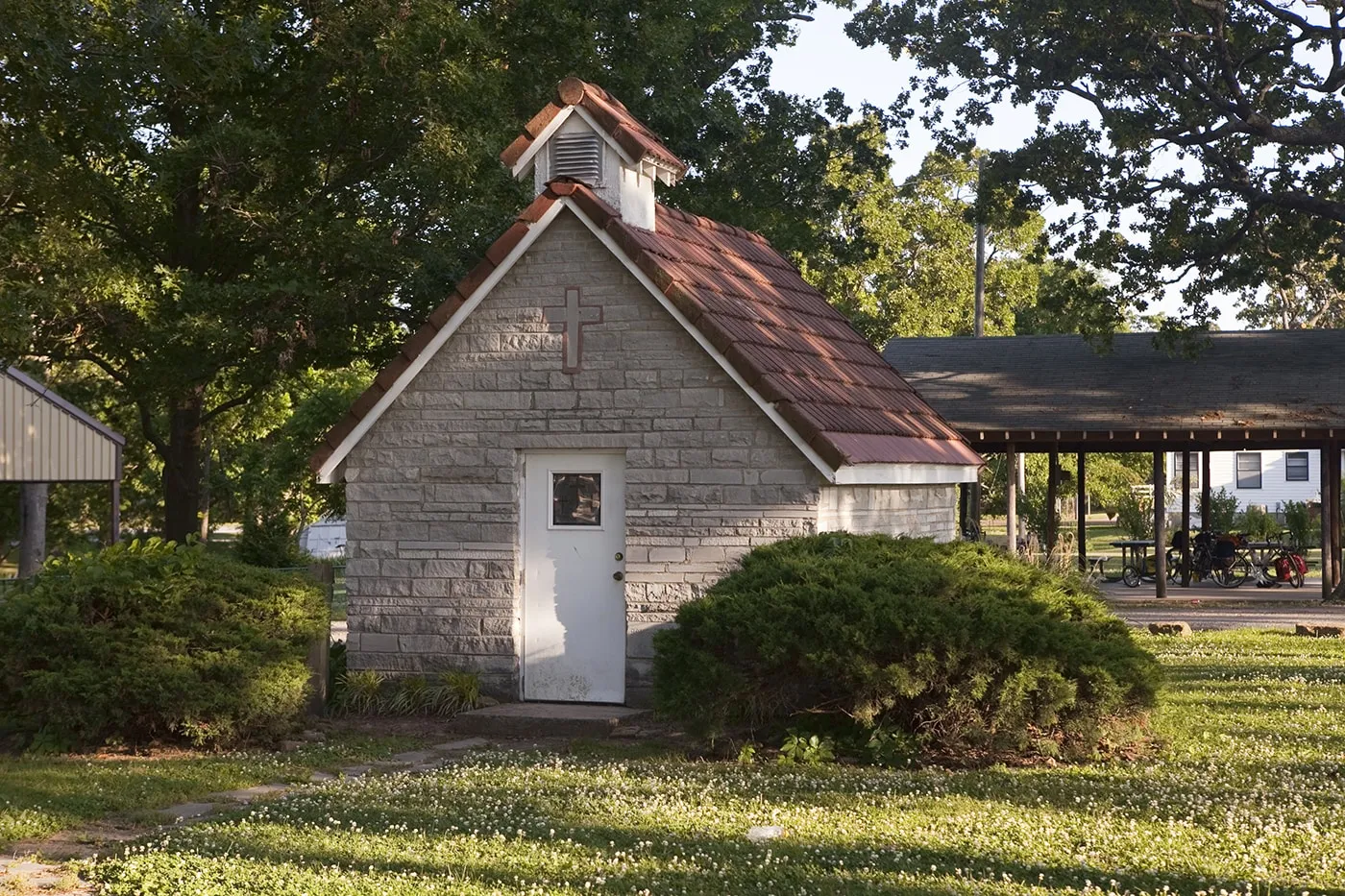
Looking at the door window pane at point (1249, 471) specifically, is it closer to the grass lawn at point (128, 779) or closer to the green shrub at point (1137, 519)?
the green shrub at point (1137, 519)

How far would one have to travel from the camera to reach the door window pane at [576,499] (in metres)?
14.2

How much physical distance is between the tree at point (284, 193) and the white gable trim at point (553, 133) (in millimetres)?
3105

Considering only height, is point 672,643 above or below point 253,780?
above

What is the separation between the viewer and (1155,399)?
28.4 meters

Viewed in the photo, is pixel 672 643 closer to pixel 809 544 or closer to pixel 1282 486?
pixel 809 544

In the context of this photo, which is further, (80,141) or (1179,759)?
(80,141)

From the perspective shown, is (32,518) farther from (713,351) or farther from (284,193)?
(713,351)

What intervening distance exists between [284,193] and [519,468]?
877cm

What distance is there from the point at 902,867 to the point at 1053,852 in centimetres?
83

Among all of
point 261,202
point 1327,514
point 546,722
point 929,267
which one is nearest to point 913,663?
point 546,722

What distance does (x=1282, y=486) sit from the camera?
56125 millimetres

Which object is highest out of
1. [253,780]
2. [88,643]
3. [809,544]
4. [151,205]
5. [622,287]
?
[151,205]

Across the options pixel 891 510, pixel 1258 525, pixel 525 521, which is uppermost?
pixel 891 510

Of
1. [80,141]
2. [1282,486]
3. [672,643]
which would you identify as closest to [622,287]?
[672,643]
